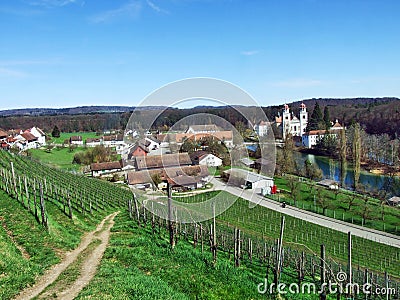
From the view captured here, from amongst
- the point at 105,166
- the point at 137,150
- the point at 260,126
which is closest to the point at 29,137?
the point at 105,166

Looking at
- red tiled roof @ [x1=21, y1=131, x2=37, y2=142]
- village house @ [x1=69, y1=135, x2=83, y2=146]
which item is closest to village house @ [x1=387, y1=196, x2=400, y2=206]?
village house @ [x1=69, y1=135, x2=83, y2=146]

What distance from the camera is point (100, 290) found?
769cm

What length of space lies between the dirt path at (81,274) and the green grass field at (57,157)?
43.2 metres

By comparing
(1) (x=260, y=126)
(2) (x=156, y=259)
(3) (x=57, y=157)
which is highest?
(1) (x=260, y=126)

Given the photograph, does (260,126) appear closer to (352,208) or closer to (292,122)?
(352,208)

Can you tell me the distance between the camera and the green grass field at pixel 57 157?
5577 centimetres

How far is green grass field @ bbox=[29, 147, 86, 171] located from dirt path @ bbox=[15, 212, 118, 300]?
142ft

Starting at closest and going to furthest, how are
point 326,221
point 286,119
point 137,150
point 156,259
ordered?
point 156,259 < point 326,221 < point 137,150 < point 286,119

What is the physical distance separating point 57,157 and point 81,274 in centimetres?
5967

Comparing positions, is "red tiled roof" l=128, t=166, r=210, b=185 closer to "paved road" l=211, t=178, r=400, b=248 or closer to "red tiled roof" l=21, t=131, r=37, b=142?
"paved road" l=211, t=178, r=400, b=248

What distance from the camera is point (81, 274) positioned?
9.22 metres

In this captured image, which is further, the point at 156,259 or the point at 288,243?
the point at 288,243

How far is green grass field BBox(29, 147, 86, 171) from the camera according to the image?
5577 centimetres

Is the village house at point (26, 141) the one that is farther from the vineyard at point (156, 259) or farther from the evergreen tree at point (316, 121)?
the evergreen tree at point (316, 121)
